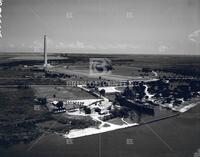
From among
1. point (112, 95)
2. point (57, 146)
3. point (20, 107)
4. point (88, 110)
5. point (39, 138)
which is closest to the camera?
point (57, 146)

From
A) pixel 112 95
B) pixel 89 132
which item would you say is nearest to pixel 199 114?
pixel 112 95

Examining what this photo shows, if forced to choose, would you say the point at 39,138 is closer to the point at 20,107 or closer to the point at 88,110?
the point at 88,110

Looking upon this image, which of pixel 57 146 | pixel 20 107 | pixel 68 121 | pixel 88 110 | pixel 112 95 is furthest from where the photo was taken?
pixel 112 95

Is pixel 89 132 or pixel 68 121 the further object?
pixel 68 121

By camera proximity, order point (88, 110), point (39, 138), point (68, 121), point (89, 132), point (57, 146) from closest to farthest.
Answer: point (57, 146), point (39, 138), point (89, 132), point (68, 121), point (88, 110)

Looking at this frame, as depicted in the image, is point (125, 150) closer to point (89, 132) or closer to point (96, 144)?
point (96, 144)

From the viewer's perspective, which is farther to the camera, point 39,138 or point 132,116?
point 132,116

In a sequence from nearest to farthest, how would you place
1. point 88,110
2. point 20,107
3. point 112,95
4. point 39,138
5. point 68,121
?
point 39,138 < point 68,121 < point 88,110 < point 20,107 < point 112,95

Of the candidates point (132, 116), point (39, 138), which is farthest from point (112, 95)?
point (39, 138)
